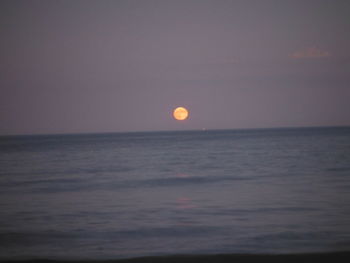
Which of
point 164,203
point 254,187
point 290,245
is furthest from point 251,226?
point 254,187

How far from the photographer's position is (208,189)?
2030 cm

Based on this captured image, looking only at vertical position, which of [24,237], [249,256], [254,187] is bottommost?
[249,256]

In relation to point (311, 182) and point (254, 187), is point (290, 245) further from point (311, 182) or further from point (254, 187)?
point (311, 182)

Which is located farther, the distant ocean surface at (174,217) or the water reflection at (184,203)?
the water reflection at (184,203)

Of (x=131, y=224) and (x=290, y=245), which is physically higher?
(x=131, y=224)

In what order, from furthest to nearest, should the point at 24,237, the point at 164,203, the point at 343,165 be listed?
the point at 343,165 → the point at 164,203 → the point at 24,237

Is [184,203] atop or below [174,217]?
atop

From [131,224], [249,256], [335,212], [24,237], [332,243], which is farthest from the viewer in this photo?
[335,212]

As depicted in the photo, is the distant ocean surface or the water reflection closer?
the distant ocean surface

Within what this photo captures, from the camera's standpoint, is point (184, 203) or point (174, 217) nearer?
point (174, 217)

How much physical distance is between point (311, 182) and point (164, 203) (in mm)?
9155

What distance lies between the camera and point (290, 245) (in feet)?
31.8

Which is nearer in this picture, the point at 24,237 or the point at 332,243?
the point at 332,243

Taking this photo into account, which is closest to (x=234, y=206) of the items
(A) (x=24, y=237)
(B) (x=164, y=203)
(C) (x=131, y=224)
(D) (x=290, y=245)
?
(B) (x=164, y=203)
